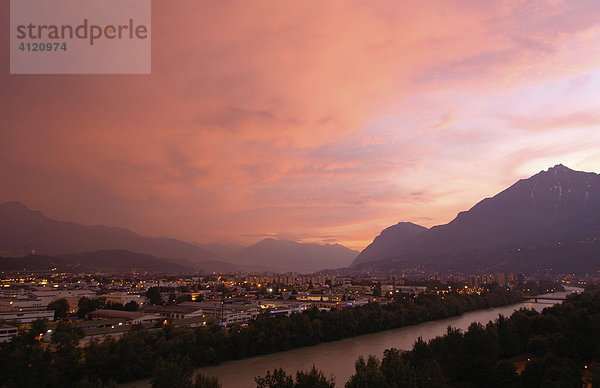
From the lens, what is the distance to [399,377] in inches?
305

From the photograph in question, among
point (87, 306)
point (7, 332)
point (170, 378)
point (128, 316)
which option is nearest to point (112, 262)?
point (87, 306)

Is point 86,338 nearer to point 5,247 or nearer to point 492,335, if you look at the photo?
point 492,335

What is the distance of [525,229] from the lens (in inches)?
3455

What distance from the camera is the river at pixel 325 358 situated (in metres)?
11.0

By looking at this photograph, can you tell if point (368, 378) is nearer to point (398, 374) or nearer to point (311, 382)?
point (398, 374)

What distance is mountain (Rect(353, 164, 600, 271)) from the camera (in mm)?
70625

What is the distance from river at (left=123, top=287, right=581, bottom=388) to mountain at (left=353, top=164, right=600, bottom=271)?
58783 millimetres

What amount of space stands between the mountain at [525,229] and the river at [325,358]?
58783 millimetres

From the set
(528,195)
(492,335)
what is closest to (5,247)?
(492,335)

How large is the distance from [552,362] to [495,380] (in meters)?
1.22

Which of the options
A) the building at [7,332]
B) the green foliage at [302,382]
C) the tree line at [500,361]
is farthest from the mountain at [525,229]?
the building at [7,332]

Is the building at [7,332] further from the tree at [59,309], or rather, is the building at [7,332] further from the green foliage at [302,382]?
the green foliage at [302,382]

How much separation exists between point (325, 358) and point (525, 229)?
88.7m

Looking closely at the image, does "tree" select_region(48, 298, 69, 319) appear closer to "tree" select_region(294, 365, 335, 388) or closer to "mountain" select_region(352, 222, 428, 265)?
"tree" select_region(294, 365, 335, 388)
